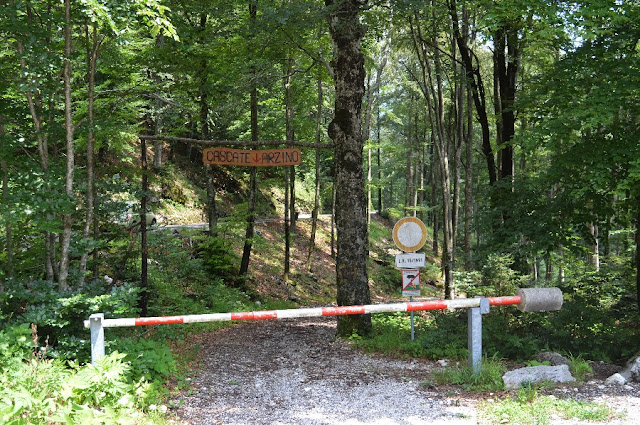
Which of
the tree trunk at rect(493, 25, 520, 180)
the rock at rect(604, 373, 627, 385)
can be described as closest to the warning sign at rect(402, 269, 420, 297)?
the rock at rect(604, 373, 627, 385)

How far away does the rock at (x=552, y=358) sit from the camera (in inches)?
246

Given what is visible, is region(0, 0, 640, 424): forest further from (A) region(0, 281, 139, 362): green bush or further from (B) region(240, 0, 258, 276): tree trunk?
(B) region(240, 0, 258, 276): tree trunk

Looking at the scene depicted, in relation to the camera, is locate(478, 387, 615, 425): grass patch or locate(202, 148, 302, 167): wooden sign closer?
locate(478, 387, 615, 425): grass patch

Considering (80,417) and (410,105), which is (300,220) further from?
(80,417)

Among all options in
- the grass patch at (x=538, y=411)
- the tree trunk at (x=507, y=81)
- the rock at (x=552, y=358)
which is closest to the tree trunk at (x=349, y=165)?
the rock at (x=552, y=358)

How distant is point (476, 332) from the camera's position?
221 inches

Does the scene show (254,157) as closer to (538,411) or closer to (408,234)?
(408,234)

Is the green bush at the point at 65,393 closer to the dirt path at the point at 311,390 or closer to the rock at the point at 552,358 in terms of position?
the dirt path at the point at 311,390

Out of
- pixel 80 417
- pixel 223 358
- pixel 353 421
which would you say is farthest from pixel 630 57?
pixel 80 417

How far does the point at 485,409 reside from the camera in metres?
4.75

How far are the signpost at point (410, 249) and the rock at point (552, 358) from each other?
2.51m

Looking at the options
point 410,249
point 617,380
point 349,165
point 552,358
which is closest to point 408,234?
point 410,249

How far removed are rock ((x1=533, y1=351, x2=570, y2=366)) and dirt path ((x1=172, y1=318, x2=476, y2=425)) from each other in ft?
4.59

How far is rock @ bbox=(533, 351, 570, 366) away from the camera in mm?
6255
